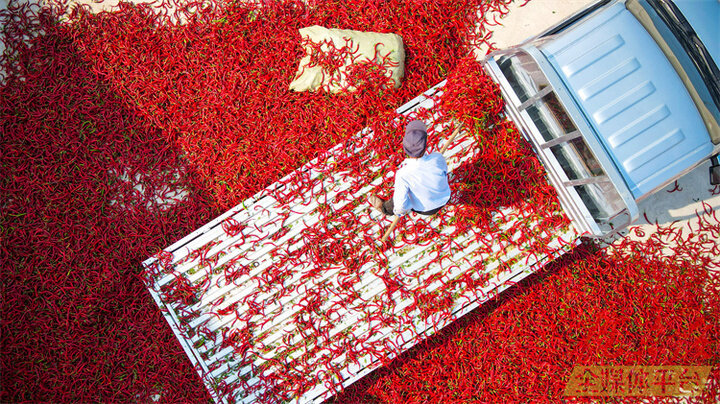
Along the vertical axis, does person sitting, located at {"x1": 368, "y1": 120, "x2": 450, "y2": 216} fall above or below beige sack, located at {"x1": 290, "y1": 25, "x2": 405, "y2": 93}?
below

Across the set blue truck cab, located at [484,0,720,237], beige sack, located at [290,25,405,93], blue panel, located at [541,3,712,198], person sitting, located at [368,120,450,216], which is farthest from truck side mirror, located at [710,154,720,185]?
beige sack, located at [290,25,405,93]

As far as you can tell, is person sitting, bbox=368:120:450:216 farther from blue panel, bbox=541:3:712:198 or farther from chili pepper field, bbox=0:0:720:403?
blue panel, bbox=541:3:712:198

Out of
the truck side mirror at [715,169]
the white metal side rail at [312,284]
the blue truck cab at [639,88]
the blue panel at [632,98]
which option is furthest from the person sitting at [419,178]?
the truck side mirror at [715,169]

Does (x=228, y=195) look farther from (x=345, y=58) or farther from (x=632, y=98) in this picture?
(x=632, y=98)

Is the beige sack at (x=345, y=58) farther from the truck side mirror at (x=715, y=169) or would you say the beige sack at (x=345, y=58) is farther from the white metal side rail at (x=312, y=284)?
the truck side mirror at (x=715, y=169)

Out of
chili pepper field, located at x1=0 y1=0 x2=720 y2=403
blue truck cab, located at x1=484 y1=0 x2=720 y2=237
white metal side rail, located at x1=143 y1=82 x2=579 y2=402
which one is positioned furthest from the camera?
chili pepper field, located at x1=0 y1=0 x2=720 y2=403

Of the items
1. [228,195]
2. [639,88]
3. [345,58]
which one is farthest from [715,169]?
[228,195]
